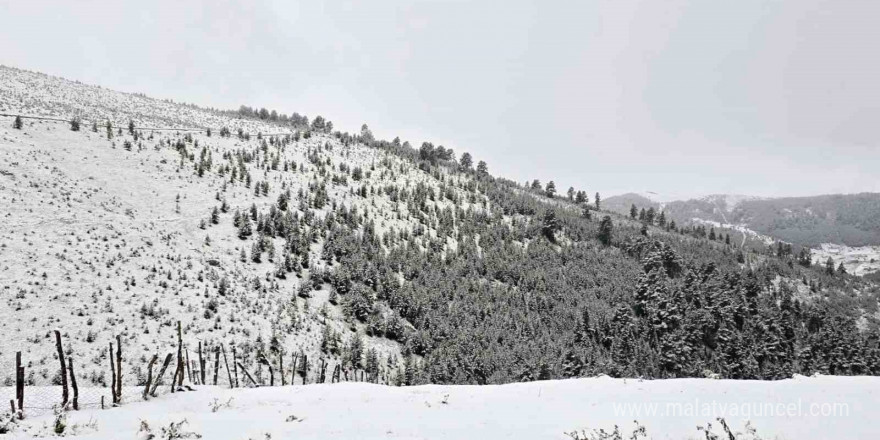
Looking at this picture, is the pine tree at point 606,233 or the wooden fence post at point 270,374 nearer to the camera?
the wooden fence post at point 270,374

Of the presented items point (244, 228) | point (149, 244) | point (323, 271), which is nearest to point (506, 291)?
point (323, 271)

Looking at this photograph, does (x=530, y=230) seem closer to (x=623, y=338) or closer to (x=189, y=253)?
(x=623, y=338)

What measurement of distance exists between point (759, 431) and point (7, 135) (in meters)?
60.2

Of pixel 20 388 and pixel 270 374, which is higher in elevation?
pixel 20 388

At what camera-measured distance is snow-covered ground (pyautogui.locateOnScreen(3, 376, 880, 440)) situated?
10.9 m

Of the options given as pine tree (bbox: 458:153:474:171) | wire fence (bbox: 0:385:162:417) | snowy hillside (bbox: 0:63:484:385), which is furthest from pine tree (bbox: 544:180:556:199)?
wire fence (bbox: 0:385:162:417)

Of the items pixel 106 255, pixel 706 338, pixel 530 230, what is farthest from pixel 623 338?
pixel 106 255

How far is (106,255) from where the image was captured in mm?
31875

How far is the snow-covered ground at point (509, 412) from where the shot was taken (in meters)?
10.9

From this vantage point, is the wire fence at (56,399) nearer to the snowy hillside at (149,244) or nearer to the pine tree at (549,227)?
the snowy hillside at (149,244)

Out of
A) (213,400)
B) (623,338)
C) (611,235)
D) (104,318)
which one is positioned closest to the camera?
(213,400)

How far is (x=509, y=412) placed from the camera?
13445 mm

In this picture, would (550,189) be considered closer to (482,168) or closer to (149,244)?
(482,168)

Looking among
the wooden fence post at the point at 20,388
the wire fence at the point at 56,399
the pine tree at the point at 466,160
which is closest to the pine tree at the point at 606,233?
the pine tree at the point at 466,160
